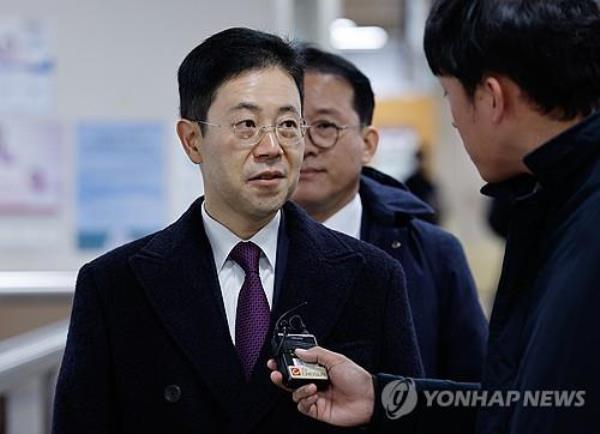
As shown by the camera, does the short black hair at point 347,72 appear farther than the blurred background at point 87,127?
No

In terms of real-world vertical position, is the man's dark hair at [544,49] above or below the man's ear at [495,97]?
above

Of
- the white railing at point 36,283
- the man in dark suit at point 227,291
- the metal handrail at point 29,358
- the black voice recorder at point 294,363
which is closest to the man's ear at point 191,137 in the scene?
the man in dark suit at point 227,291

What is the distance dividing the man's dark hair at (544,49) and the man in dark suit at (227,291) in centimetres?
54

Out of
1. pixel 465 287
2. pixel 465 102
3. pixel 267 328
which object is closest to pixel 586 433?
pixel 465 102

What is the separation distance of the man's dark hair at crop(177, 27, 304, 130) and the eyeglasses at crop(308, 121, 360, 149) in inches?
23.1

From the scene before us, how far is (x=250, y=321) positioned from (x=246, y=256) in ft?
0.41

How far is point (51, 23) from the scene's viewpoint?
15.3ft

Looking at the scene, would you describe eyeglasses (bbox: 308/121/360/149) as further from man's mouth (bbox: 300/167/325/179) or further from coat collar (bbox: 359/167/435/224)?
coat collar (bbox: 359/167/435/224)

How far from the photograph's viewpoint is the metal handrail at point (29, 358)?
2.92 meters

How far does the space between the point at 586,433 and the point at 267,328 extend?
28.9 inches

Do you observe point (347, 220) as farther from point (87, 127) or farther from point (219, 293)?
point (87, 127)

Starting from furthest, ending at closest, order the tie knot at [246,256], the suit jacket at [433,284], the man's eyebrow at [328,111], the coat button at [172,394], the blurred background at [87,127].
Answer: the blurred background at [87,127], the man's eyebrow at [328,111], the suit jacket at [433,284], the tie knot at [246,256], the coat button at [172,394]

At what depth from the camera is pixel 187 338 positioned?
6.06 ft

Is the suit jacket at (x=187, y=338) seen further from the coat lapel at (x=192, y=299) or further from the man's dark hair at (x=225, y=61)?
the man's dark hair at (x=225, y=61)
